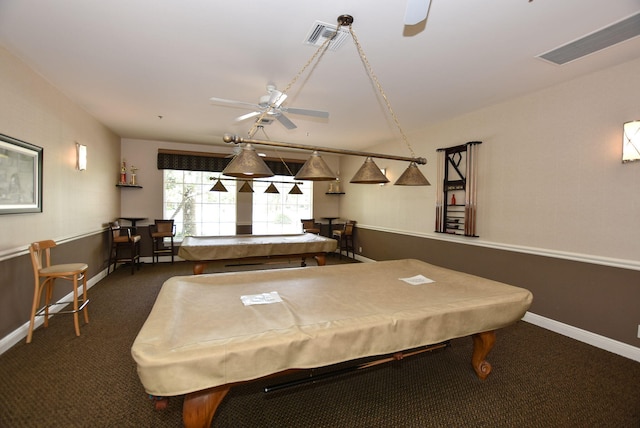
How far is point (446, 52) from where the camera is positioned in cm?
255

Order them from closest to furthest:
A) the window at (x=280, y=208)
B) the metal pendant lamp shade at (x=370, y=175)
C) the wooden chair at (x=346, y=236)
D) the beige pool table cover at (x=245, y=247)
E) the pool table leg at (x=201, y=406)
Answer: the pool table leg at (x=201, y=406) < the metal pendant lamp shade at (x=370, y=175) < the beige pool table cover at (x=245, y=247) < the wooden chair at (x=346, y=236) < the window at (x=280, y=208)

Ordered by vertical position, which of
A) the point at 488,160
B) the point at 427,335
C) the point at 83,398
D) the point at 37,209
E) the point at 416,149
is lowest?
the point at 83,398

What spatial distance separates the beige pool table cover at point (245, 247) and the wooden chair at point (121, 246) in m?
1.53

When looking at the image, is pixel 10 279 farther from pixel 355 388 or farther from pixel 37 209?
pixel 355 388

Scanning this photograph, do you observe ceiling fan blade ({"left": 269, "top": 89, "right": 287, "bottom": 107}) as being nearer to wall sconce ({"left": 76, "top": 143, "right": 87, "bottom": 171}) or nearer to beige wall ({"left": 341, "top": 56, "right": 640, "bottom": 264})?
beige wall ({"left": 341, "top": 56, "right": 640, "bottom": 264})

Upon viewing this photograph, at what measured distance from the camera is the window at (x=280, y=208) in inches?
286

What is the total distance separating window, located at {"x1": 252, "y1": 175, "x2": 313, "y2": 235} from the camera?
23.8ft

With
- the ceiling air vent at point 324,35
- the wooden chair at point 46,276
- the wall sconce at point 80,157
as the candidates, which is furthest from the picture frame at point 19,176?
the ceiling air vent at point 324,35

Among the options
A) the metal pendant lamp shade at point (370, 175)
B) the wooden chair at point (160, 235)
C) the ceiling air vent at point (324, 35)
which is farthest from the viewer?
the wooden chair at point (160, 235)

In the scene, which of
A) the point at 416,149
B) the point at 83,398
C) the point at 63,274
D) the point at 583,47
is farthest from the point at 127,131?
the point at 583,47

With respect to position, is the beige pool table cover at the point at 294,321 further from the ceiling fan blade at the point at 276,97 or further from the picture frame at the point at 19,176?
the picture frame at the point at 19,176

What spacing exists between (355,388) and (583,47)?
3319mm

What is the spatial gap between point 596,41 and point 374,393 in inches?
128

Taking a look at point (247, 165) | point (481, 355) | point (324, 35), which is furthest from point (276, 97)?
point (481, 355)
